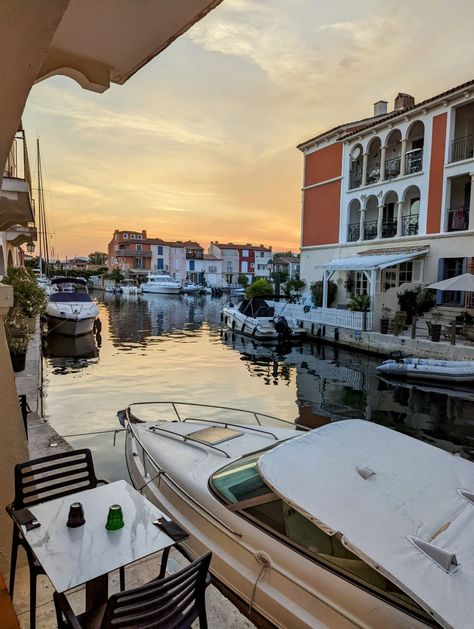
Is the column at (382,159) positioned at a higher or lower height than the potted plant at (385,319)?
higher

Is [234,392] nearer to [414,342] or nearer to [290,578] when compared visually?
[414,342]

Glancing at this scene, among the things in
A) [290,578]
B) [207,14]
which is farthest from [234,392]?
[207,14]

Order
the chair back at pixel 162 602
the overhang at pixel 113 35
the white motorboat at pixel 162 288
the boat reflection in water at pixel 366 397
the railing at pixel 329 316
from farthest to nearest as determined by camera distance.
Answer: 1. the white motorboat at pixel 162 288
2. the railing at pixel 329 316
3. the boat reflection in water at pixel 366 397
4. the overhang at pixel 113 35
5. the chair back at pixel 162 602

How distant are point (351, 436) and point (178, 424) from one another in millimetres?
3059

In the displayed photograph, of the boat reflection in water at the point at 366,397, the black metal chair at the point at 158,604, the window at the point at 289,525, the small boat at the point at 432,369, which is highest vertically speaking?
the black metal chair at the point at 158,604

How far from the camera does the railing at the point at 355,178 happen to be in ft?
77.9

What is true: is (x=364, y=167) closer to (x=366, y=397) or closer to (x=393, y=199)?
(x=393, y=199)

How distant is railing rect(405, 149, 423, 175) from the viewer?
2011cm

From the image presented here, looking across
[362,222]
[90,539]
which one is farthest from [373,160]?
[90,539]

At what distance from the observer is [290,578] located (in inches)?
122

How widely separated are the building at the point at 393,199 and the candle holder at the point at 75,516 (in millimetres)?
17163

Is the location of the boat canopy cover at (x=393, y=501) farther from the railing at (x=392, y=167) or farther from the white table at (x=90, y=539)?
the railing at (x=392, y=167)

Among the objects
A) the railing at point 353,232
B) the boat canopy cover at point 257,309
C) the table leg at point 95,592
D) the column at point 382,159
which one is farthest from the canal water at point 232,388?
the column at point 382,159

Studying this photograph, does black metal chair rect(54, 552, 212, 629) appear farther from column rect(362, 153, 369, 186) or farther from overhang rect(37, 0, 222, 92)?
column rect(362, 153, 369, 186)
